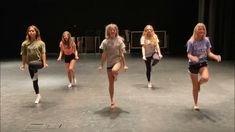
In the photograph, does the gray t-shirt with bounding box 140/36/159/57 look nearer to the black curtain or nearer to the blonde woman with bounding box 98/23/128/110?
the blonde woman with bounding box 98/23/128/110

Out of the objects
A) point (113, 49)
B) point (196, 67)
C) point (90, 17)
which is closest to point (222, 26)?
point (90, 17)

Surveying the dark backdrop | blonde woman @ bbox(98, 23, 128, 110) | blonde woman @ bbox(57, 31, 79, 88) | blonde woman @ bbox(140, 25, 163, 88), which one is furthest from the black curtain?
blonde woman @ bbox(98, 23, 128, 110)

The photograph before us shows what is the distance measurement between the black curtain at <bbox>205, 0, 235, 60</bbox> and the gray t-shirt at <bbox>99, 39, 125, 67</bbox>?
7.94 meters

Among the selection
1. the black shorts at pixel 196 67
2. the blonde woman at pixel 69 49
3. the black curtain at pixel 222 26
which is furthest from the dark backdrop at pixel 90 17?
the black shorts at pixel 196 67

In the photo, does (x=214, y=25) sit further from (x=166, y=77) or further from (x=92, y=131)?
(x=92, y=131)

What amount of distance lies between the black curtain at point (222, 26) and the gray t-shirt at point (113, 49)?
7.94 m

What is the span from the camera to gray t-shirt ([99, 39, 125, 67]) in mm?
6363

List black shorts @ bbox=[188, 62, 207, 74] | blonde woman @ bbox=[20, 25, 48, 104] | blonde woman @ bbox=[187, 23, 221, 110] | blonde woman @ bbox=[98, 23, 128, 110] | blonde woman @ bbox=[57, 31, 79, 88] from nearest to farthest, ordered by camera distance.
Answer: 1. blonde woman @ bbox=[187, 23, 221, 110]
2. black shorts @ bbox=[188, 62, 207, 74]
3. blonde woman @ bbox=[98, 23, 128, 110]
4. blonde woman @ bbox=[20, 25, 48, 104]
5. blonde woman @ bbox=[57, 31, 79, 88]

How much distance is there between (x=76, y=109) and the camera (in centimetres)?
685

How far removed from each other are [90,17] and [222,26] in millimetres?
5770

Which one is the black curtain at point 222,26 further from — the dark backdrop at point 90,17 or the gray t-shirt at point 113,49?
the gray t-shirt at point 113,49

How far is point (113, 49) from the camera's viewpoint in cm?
636

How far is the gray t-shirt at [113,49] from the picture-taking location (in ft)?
20.9

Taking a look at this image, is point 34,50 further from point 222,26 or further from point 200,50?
point 222,26
